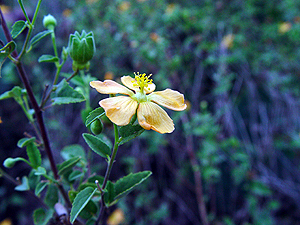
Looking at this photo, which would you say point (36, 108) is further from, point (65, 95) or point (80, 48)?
point (80, 48)

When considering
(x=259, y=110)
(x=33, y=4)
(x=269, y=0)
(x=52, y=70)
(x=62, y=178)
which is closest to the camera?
(x=62, y=178)

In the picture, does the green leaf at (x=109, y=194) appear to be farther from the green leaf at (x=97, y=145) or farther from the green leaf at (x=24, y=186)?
the green leaf at (x=24, y=186)

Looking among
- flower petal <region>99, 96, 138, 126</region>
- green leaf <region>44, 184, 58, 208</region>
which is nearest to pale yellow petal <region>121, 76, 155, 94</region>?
flower petal <region>99, 96, 138, 126</region>

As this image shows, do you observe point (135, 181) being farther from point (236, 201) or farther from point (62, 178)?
point (236, 201)

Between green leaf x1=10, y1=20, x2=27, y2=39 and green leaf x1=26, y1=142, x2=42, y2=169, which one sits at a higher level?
green leaf x1=10, y1=20, x2=27, y2=39

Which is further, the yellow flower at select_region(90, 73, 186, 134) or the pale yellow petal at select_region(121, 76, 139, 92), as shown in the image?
the pale yellow petal at select_region(121, 76, 139, 92)

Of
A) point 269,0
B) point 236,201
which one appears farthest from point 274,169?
point 269,0

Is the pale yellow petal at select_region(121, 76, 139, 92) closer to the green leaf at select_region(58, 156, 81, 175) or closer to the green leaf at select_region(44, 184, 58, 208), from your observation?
the green leaf at select_region(58, 156, 81, 175)

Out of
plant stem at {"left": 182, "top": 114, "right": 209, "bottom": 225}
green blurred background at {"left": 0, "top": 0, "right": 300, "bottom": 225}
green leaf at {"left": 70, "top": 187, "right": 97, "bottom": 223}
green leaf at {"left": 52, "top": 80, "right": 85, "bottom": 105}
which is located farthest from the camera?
green blurred background at {"left": 0, "top": 0, "right": 300, "bottom": 225}

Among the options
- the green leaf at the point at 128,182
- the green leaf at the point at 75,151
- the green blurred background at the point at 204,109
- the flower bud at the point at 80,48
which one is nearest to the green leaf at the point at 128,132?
the green leaf at the point at 128,182
